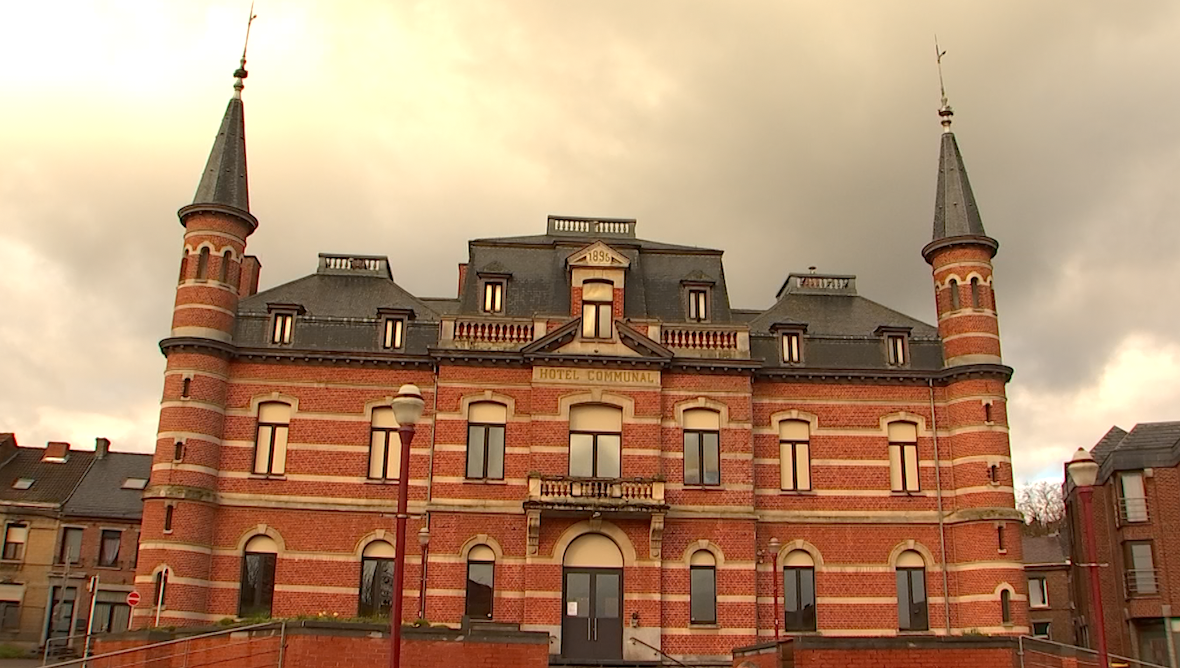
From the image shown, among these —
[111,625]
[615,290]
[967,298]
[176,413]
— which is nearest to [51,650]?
[111,625]

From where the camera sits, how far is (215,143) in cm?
3503

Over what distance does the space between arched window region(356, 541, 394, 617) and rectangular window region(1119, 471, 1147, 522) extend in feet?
96.9

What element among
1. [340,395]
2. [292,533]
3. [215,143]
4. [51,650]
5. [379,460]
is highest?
[215,143]

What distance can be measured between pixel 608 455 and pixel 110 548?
1214 inches

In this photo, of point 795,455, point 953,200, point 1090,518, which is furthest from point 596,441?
point 1090,518

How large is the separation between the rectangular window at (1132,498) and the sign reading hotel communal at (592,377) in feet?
73.0

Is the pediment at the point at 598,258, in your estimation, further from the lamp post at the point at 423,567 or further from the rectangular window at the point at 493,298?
the lamp post at the point at 423,567

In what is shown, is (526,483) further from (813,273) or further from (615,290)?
(813,273)

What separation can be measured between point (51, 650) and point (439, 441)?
1019 inches

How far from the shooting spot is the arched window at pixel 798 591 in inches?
1252

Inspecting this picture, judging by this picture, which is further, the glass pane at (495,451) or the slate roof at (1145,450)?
the slate roof at (1145,450)

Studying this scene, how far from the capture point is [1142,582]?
4069cm

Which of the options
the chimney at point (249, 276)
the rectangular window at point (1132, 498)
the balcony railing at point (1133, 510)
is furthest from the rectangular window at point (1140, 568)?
the chimney at point (249, 276)

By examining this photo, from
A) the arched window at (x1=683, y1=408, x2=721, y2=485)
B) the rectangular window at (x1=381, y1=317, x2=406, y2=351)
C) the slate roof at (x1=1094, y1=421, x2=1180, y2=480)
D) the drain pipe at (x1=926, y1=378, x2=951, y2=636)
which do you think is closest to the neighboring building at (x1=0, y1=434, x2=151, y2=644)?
the rectangular window at (x1=381, y1=317, x2=406, y2=351)
